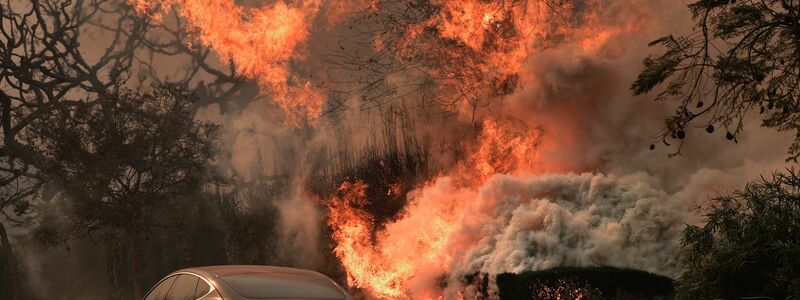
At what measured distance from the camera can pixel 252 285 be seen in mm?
8492

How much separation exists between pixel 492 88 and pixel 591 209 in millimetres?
5335

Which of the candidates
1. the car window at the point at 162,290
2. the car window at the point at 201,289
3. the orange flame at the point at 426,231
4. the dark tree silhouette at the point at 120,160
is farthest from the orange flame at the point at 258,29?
the car window at the point at 201,289

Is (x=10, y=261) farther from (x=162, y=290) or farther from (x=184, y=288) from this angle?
(x=184, y=288)

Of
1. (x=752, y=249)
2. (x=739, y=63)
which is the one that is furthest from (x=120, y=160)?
(x=752, y=249)

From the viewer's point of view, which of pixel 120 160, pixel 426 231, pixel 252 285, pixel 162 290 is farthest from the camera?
pixel 120 160

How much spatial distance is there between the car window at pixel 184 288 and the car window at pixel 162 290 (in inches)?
5.6

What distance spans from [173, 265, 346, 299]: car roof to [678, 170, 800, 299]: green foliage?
12.4 ft

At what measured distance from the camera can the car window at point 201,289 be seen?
28.6ft

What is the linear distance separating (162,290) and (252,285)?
1888mm

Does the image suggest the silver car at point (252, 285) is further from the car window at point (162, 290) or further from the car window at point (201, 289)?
the car window at point (162, 290)

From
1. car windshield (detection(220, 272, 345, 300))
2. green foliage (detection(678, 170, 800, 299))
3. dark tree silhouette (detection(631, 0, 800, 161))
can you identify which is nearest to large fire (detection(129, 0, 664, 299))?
dark tree silhouette (detection(631, 0, 800, 161))

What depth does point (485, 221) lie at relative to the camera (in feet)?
58.9

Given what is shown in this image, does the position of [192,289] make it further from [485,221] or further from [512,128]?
[512,128]

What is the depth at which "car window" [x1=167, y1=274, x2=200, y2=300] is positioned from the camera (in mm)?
9062
